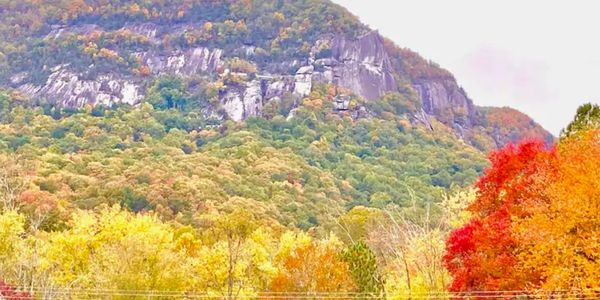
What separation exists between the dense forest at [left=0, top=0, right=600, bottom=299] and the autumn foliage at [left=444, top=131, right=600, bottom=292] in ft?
0.28

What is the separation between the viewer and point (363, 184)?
128000 mm

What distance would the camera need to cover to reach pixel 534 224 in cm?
2378

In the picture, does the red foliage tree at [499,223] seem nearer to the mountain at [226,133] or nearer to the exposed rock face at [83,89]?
the mountain at [226,133]

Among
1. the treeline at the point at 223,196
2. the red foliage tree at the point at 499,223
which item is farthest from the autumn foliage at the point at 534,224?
the treeline at the point at 223,196

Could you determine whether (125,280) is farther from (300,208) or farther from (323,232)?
(300,208)

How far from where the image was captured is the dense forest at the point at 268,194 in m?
26.1

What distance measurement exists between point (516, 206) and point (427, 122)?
538 feet

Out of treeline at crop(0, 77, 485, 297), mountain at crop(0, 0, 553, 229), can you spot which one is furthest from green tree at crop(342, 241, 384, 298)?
mountain at crop(0, 0, 553, 229)

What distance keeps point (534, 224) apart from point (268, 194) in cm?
8187

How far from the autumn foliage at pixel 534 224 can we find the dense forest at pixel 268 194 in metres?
0.09

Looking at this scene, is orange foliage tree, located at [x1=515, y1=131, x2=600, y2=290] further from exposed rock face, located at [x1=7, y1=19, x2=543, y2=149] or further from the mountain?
exposed rock face, located at [x1=7, y1=19, x2=543, y2=149]

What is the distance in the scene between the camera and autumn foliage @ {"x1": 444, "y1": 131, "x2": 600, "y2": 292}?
2316 centimetres

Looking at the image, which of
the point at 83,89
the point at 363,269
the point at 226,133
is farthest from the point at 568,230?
the point at 83,89

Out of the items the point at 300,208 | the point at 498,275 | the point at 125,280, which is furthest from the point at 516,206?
the point at 300,208
